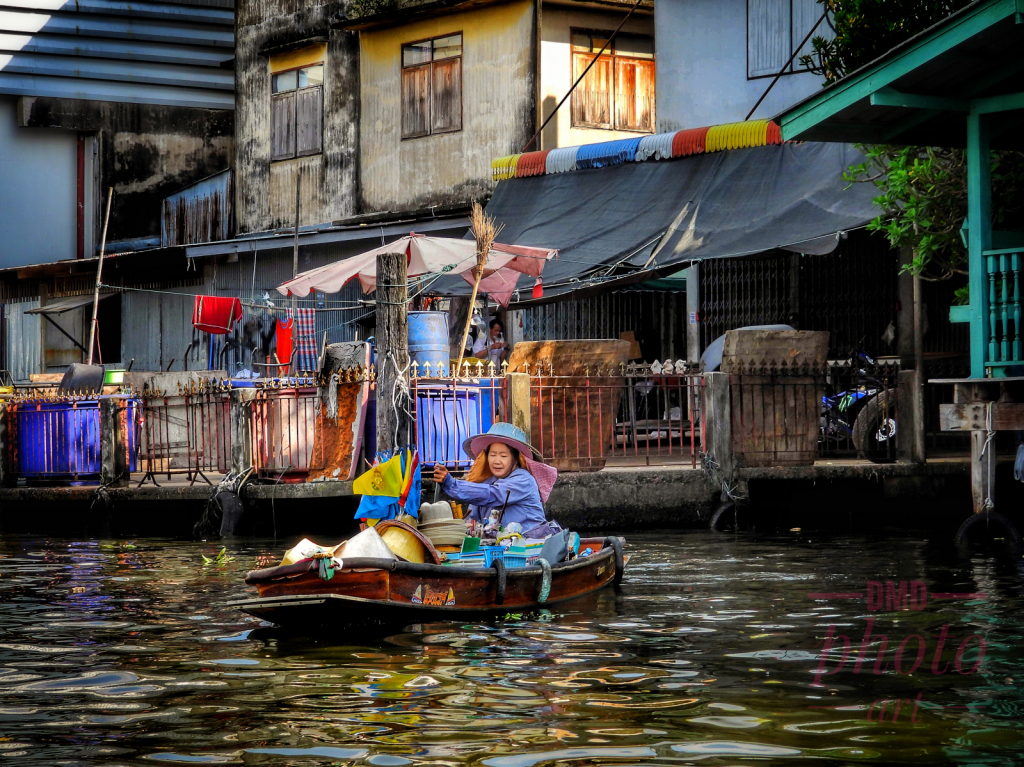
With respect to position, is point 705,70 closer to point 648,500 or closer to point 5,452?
point 648,500

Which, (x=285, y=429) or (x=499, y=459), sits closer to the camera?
(x=499, y=459)

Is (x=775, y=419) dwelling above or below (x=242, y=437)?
above

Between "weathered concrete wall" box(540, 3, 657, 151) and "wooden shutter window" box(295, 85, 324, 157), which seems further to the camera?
"wooden shutter window" box(295, 85, 324, 157)

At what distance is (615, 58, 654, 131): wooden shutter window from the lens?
22.9 m

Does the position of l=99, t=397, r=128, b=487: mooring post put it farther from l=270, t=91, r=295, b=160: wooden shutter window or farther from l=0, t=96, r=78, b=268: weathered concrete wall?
l=0, t=96, r=78, b=268: weathered concrete wall

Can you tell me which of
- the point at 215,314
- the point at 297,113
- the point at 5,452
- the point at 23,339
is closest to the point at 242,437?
the point at 5,452

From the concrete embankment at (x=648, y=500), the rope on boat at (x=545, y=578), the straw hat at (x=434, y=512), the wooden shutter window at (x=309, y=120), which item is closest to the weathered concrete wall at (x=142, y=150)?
the wooden shutter window at (x=309, y=120)

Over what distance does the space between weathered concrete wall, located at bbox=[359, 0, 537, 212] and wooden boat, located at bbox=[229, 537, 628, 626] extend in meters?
13.4

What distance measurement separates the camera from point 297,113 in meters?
25.6

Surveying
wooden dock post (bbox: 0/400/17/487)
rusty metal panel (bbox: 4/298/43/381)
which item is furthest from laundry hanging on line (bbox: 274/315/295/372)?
rusty metal panel (bbox: 4/298/43/381)

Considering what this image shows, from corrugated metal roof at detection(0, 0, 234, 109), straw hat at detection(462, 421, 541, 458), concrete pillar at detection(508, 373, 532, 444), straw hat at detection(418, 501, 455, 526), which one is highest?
corrugated metal roof at detection(0, 0, 234, 109)

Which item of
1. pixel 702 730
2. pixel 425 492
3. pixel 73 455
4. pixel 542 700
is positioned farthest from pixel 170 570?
pixel 702 730

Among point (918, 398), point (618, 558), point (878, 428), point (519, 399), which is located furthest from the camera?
point (878, 428)

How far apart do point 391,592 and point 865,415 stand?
30.0 feet
